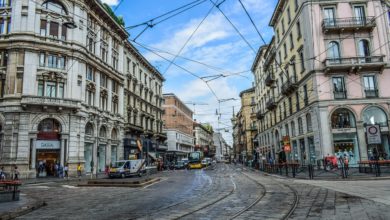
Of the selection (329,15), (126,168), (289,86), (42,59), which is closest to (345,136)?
(289,86)

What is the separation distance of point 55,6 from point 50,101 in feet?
32.9

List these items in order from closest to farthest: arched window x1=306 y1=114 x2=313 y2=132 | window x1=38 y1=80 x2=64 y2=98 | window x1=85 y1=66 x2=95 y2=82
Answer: window x1=38 y1=80 x2=64 y2=98 → arched window x1=306 y1=114 x2=313 y2=132 → window x1=85 y1=66 x2=95 y2=82

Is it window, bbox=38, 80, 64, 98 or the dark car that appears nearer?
window, bbox=38, 80, 64, 98

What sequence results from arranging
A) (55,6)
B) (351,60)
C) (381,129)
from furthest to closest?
(55,6) → (351,60) → (381,129)

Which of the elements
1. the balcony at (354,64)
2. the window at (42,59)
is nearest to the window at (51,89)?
the window at (42,59)

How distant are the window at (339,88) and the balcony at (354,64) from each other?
84 centimetres

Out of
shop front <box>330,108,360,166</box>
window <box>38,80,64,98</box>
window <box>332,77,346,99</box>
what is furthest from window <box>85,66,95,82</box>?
shop front <box>330,108,360,166</box>

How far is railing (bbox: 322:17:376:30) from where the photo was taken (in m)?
28.7

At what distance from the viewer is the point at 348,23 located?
1150 inches

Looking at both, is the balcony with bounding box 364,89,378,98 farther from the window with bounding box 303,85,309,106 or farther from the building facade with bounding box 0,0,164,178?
the building facade with bounding box 0,0,164,178

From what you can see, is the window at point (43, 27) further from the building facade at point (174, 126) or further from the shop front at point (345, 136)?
the building facade at point (174, 126)

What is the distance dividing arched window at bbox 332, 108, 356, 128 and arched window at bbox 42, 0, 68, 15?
28.8 metres

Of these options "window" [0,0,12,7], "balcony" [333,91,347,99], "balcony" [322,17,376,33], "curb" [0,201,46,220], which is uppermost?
"window" [0,0,12,7]

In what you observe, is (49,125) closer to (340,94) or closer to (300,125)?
(300,125)
